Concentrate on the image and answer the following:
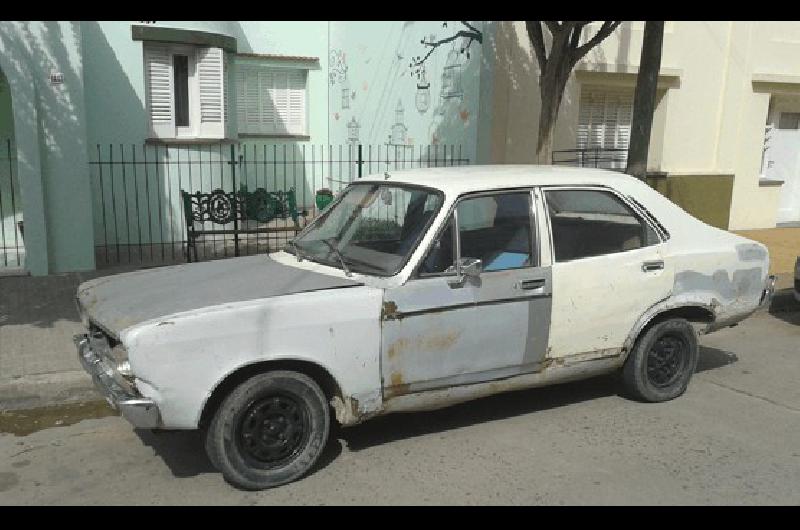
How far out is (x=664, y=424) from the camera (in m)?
4.68

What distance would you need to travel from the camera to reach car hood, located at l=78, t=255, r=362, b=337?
3.70m

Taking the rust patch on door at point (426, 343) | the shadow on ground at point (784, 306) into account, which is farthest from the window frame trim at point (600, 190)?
the shadow on ground at point (784, 306)

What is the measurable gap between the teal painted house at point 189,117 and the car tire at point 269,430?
5.54 m

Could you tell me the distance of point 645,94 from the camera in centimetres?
848

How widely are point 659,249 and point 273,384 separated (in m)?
2.84

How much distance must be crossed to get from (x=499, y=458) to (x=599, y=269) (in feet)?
4.64

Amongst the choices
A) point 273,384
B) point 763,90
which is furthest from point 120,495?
point 763,90

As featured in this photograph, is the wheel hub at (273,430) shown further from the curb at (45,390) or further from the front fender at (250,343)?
the curb at (45,390)

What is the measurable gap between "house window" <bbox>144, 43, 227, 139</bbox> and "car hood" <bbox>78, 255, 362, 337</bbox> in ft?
23.2

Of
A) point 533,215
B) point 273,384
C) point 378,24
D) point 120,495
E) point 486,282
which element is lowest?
point 120,495

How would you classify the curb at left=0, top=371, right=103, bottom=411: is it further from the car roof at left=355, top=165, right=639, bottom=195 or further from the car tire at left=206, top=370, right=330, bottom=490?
the car roof at left=355, top=165, right=639, bottom=195

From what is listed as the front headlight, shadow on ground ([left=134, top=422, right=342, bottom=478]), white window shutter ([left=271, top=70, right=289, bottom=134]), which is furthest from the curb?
white window shutter ([left=271, top=70, right=289, bottom=134])

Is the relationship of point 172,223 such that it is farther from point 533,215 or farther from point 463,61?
point 533,215

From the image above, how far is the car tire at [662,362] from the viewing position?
→ 4.91 metres
